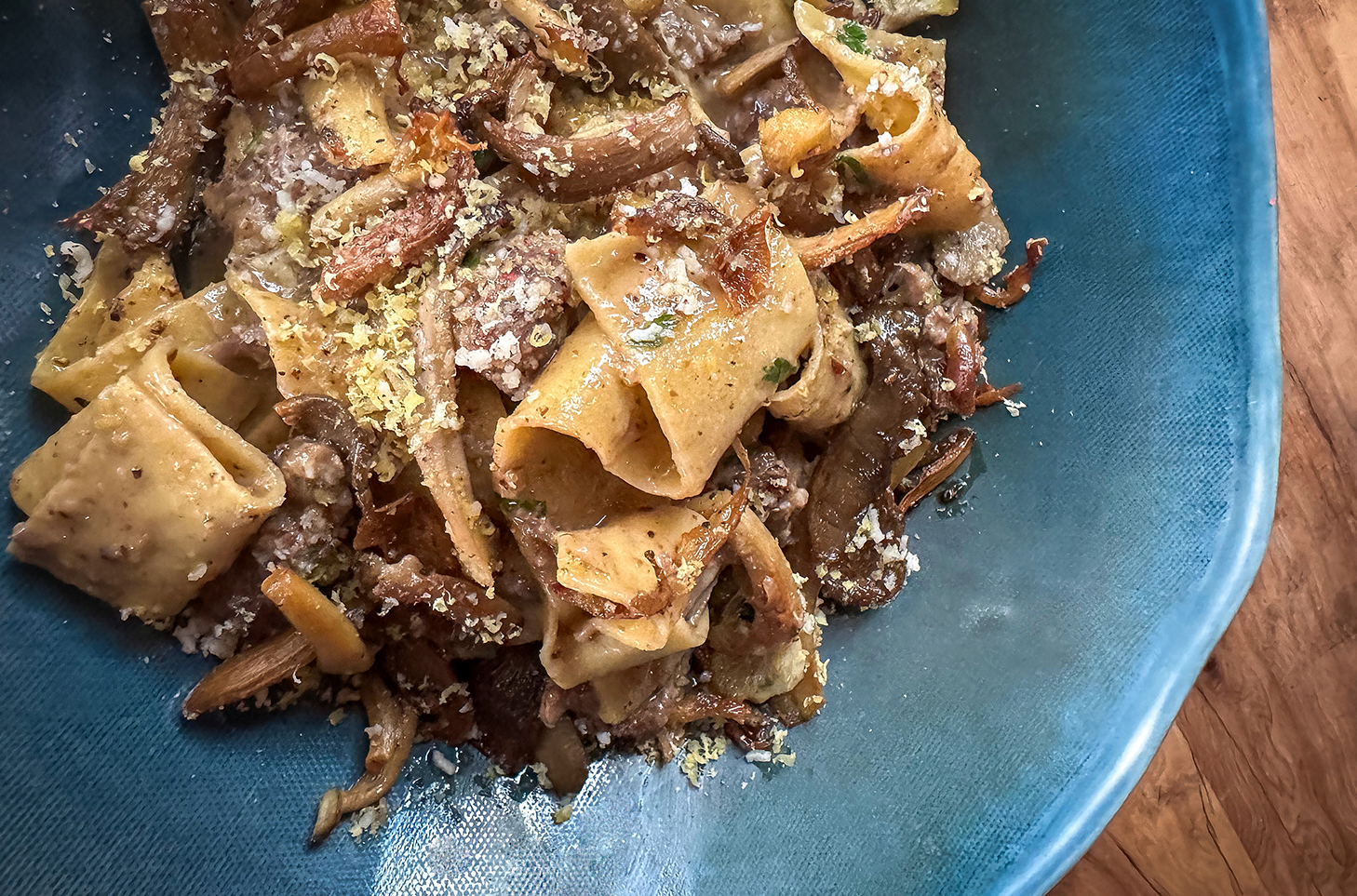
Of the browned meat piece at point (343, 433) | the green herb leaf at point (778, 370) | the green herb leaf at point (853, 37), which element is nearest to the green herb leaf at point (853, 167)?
the green herb leaf at point (853, 37)

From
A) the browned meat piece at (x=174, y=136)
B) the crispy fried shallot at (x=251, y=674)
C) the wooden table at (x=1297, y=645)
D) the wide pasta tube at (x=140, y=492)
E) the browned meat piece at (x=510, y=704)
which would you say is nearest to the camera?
the wide pasta tube at (x=140, y=492)

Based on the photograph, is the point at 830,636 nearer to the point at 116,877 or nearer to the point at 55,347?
the point at 116,877

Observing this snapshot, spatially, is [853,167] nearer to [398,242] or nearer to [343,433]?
[398,242]

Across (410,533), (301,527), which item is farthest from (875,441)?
(301,527)

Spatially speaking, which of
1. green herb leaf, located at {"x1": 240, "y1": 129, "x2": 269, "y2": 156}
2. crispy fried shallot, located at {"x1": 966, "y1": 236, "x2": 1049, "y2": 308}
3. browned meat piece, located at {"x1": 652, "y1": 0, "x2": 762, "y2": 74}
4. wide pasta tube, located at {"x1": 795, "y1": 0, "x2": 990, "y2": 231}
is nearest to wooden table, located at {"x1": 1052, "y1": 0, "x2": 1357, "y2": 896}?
crispy fried shallot, located at {"x1": 966, "y1": 236, "x2": 1049, "y2": 308}

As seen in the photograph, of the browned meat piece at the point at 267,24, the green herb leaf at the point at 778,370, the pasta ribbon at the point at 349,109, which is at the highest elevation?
the browned meat piece at the point at 267,24

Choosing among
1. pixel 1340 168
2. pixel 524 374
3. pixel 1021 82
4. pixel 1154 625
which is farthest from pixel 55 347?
pixel 1340 168

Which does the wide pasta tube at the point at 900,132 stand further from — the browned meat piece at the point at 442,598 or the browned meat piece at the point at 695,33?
the browned meat piece at the point at 442,598
